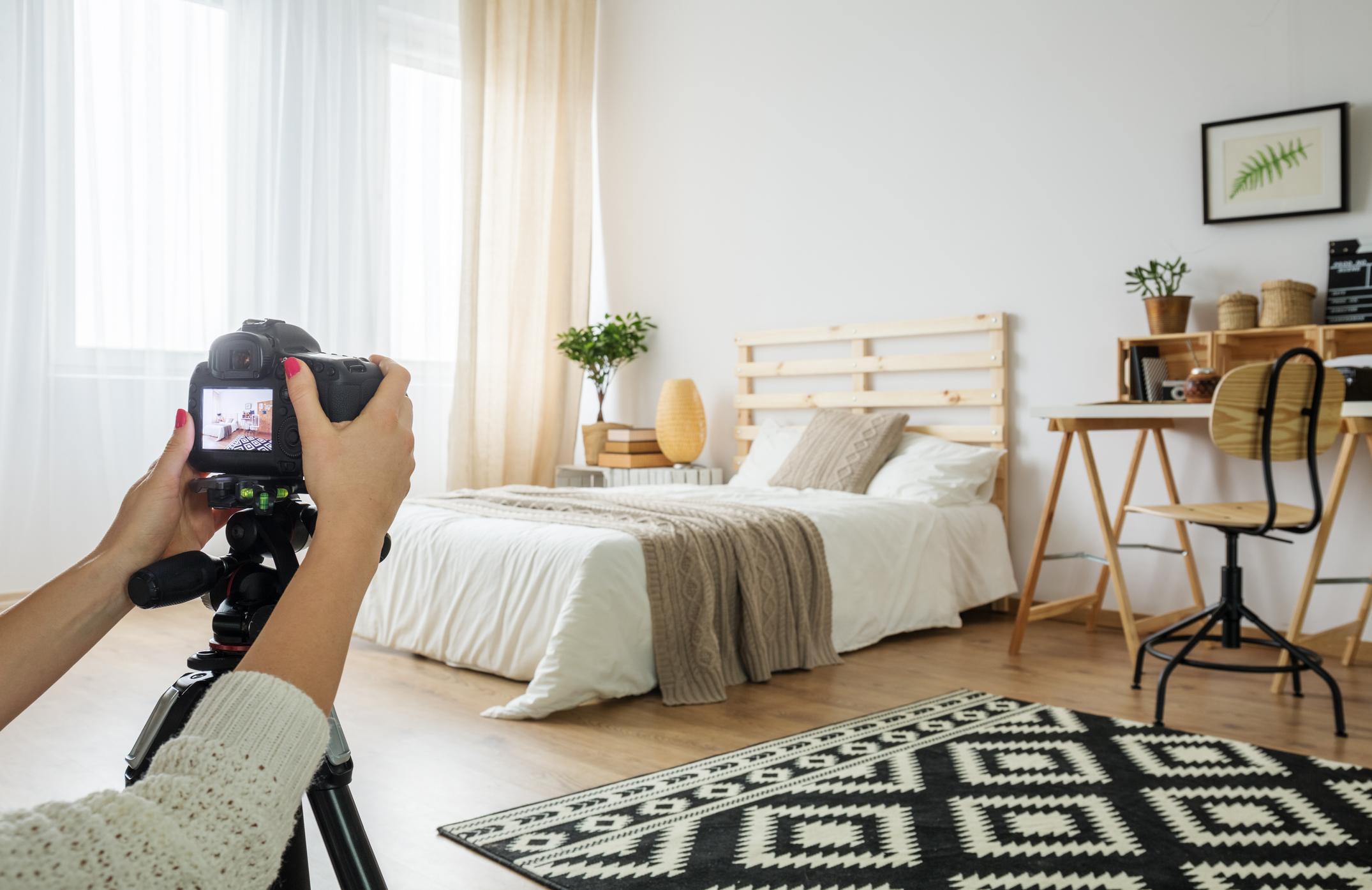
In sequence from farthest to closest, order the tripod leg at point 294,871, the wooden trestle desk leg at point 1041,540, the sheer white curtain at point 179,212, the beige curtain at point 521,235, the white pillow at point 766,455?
the beige curtain at point 521,235 → the white pillow at point 766,455 → the sheer white curtain at point 179,212 → the wooden trestle desk leg at point 1041,540 → the tripod leg at point 294,871

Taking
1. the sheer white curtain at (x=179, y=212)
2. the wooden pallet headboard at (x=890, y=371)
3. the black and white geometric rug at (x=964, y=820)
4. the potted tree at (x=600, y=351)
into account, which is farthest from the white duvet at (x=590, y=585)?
the sheer white curtain at (x=179, y=212)

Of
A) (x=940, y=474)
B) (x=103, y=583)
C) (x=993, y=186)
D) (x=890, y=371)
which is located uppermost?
(x=993, y=186)

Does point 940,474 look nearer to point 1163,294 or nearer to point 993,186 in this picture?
point 1163,294

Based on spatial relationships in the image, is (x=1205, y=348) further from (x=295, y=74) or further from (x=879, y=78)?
(x=295, y=74)

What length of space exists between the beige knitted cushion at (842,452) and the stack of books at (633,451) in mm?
866

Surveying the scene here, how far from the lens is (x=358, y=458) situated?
21.9 inches

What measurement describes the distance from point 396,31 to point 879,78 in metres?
Result: 2.20

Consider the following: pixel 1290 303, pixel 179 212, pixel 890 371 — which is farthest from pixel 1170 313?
pixel 179 212

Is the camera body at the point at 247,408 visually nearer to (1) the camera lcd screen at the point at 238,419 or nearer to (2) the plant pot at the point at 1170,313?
(1) the camera lcd screen at the point at 238,419

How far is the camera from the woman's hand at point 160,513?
0.72m

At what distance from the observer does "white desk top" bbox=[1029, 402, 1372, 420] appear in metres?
2.58

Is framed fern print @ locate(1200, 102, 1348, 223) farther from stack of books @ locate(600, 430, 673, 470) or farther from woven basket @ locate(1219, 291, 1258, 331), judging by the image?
stack of books @ locate(600, 430, 673, 470)

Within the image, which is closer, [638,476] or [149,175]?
[149,175]

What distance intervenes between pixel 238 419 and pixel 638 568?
1.98 m
